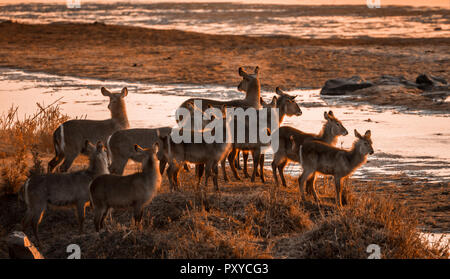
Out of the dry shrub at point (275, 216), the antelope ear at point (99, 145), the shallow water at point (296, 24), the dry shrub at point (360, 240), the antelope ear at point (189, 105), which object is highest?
the antelope ear at point (99, 145)

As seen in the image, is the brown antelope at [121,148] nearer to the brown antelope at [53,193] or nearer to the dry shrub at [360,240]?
the brown antelope at [53,193]

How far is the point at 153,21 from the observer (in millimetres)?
64750

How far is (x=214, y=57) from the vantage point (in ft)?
116

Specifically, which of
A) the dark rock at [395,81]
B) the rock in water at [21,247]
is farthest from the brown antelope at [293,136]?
the dark rock at [395,81]

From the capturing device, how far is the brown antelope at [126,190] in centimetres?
928

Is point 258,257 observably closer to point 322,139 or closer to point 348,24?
point 322,139

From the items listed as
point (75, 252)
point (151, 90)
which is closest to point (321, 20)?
point (151, 90)

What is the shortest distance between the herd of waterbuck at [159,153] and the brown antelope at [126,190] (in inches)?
0.5

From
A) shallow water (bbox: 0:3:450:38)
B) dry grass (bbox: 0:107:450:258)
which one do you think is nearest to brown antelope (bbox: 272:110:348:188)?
dry grass (bbox: 0:107:450:258)

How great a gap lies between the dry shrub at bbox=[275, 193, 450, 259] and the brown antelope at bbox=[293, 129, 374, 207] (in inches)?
67.2

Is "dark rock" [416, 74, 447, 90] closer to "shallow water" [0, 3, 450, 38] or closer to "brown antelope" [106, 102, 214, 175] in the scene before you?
"brown antelope" [106, 102, 214, 175]

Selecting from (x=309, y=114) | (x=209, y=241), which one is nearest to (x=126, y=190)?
(x=209, y=241)

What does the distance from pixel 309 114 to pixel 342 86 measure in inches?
196

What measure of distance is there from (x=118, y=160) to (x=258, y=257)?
407cm
